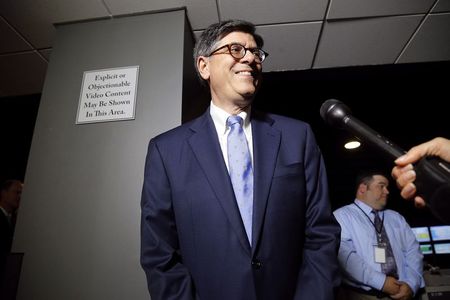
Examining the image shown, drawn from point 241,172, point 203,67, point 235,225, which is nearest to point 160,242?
point 235,225

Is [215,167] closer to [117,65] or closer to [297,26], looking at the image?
[117,65]

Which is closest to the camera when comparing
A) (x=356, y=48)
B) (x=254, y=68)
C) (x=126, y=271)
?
(x=254, y=68)

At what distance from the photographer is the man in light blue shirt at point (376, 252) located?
2.24m

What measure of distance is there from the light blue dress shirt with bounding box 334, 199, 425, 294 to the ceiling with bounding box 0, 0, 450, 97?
1465 mm

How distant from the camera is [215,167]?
45.9 inches

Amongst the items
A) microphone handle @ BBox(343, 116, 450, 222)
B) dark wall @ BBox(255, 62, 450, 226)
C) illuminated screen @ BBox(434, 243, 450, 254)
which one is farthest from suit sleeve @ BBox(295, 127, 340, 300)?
illuminated screen @ BBox(434, 243, 450, 254)

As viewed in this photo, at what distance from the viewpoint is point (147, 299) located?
1.54 meters

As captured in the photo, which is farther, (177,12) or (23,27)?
(23,27)

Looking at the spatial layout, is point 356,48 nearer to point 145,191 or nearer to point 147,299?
point 145,191

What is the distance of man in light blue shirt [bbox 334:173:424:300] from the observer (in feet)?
7.36

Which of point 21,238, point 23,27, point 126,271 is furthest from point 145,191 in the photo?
point 23,27

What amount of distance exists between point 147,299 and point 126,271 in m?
0.19

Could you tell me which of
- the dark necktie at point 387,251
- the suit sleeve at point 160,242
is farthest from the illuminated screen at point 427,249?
the suit sleeve at point 160,242

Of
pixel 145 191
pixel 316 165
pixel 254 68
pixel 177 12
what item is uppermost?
pixel 177 12
